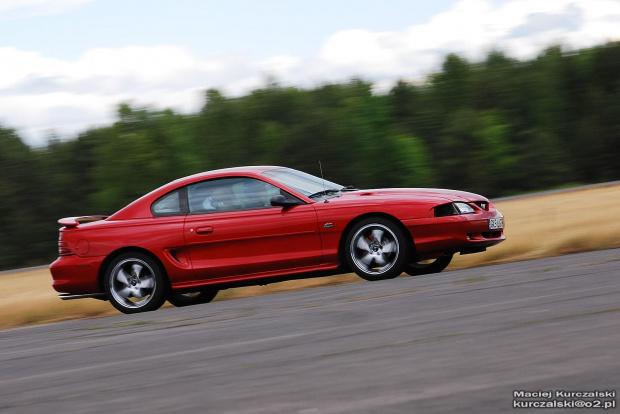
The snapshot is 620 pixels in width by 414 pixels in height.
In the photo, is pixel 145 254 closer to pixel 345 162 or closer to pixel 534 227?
pixel 534 227

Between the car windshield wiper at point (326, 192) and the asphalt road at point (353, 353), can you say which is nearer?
the asphalt road at point (353, 353)

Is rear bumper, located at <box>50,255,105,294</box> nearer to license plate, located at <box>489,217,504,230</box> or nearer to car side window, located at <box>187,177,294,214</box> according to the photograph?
car side window, located at <box>187,177,294,214</box>

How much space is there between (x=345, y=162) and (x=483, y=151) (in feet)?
34.6

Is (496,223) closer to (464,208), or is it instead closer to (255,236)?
(464,208)

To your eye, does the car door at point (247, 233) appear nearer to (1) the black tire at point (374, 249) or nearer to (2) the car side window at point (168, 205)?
(2) the car side window at point (168, 205)

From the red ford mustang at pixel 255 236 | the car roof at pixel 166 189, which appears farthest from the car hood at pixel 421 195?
the car roof at pixel 166 189

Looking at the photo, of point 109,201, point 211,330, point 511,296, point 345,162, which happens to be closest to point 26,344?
point 211,330

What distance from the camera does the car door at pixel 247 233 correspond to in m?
9.09

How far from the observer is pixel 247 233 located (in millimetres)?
9164

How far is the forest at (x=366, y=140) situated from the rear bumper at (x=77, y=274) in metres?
40.9

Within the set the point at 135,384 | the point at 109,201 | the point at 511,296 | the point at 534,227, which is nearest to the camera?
the point at 135,384

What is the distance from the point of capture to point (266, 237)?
30.0 ft

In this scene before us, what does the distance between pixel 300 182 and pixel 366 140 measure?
54.2 metres

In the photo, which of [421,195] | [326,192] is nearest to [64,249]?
[326,192]
